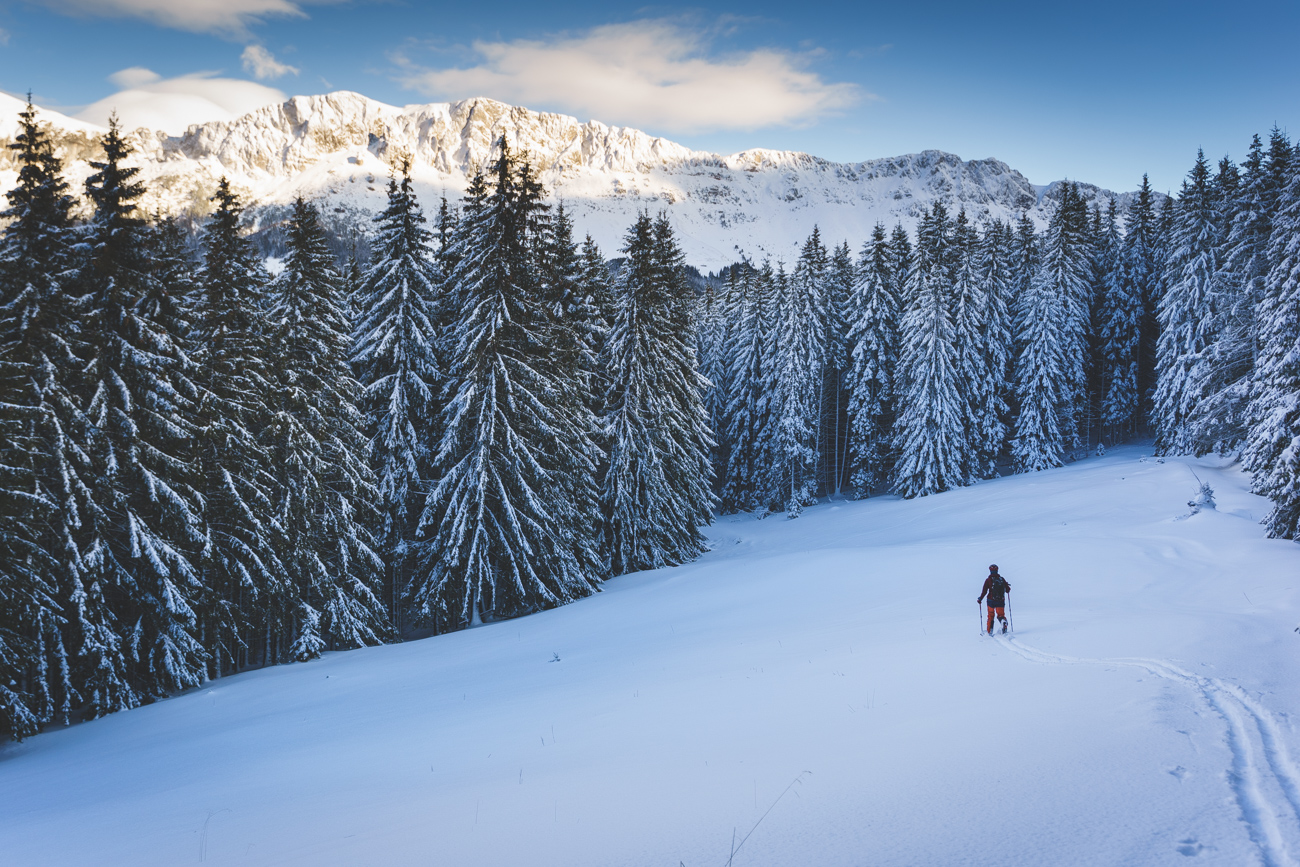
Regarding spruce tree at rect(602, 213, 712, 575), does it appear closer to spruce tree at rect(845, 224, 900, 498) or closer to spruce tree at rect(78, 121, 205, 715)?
spruce tree at rect(78, 121, 205, 715)

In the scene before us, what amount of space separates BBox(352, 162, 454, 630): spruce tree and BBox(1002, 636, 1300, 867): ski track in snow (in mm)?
19799

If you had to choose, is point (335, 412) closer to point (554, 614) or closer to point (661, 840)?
point (554, 614)

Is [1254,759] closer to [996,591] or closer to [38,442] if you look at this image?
[996,591]

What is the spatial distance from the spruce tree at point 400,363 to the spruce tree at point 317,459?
3.32 ft

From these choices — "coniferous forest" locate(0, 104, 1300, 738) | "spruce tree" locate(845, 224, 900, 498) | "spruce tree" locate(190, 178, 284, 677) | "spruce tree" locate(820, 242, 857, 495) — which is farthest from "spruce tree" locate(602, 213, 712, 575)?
"spruce tree" locate(820, 242, 857, 495)

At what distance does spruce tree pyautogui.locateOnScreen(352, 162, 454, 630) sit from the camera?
2148cm

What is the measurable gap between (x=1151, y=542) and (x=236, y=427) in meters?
25.4

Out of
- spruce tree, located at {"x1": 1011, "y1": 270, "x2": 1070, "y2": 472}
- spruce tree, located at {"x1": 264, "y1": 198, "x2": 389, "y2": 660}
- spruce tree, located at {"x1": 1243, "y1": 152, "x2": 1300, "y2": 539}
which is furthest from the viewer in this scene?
spruce tree, located at {"x1": 1011, "y1": 270, "x2": 1070, "y2": 472}

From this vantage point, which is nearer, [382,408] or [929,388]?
[382,408]

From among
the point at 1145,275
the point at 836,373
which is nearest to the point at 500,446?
the point at 836,373

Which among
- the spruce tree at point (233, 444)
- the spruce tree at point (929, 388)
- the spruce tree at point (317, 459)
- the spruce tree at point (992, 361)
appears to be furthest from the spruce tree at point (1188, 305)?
the spruce tree at point (233, 444)

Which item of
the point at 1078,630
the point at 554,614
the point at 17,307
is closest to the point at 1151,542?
the point at 1078,630

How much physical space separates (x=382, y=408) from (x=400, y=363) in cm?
238

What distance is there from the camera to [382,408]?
2317 centimetres
